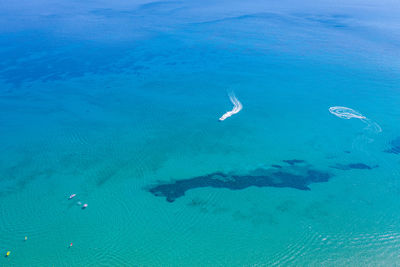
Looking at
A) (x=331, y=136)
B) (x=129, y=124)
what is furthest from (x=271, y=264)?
(x=129, y=124)

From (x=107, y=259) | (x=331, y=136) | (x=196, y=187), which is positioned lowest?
(x=107, y=259)

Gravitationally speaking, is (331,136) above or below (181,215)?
above

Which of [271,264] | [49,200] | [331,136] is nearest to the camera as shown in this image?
[271,264]

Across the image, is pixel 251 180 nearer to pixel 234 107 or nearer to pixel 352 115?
pixel 234 107

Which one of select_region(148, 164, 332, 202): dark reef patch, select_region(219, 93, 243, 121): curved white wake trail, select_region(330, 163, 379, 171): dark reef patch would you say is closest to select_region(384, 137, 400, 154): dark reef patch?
select_region(330, 163, 379, 171): dark reef patch

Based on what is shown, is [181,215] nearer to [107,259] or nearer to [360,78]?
[107,259]

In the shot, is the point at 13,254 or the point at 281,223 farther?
the point at 281,223

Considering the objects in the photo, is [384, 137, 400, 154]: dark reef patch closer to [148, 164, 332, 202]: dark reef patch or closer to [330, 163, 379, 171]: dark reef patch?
[330, 163, 379, 171]: dark reef patch

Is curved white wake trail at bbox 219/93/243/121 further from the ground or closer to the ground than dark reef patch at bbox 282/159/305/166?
further from the ground
